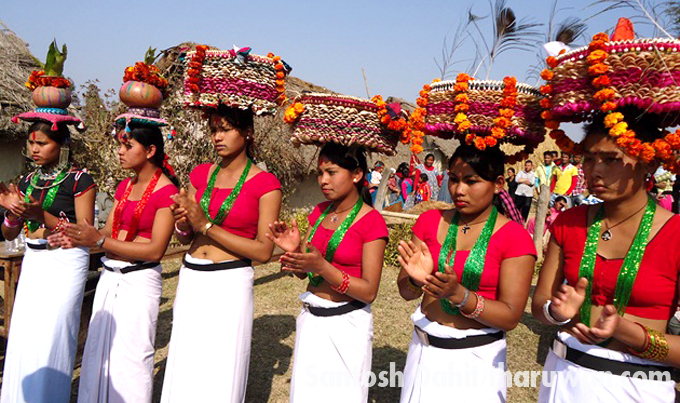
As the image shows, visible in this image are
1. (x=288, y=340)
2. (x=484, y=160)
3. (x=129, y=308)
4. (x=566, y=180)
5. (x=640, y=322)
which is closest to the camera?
(x=640, y=322)

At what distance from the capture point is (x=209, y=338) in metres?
3.04

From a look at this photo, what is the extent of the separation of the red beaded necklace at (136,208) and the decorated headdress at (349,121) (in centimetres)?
120

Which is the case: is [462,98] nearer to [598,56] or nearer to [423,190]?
[598,56]

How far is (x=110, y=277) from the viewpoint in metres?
3.32

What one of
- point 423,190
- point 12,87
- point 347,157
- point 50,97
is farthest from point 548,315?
point 423,190

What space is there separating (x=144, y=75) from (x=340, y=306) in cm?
231

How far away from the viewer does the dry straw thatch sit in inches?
342

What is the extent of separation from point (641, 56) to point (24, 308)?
419cm

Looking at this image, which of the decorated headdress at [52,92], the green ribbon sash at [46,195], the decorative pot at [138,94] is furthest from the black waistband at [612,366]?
the decorated headdress at [52,92]

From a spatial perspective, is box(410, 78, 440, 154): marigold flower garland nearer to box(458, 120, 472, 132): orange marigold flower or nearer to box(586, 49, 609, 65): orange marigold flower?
box(458, 120, 472, 132): orange marigold flower

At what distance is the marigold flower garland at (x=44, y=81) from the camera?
12.6 feet

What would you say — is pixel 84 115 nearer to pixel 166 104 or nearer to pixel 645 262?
pixel 166 104

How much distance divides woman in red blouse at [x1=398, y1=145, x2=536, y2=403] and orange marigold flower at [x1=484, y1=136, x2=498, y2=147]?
101 millimetres

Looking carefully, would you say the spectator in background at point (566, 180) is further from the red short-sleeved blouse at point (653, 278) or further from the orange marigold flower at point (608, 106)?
the orange marigold flower at point (608, 106)
